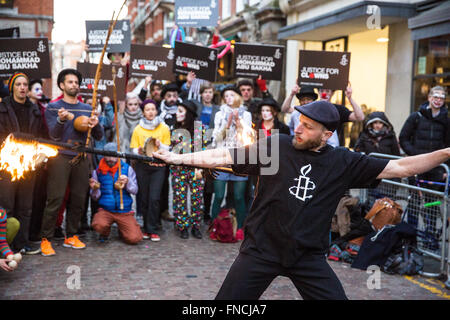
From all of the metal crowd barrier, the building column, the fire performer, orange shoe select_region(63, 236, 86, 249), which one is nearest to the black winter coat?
the fire performer

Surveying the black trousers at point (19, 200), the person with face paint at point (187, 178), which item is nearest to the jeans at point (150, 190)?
the person with face paint at point (187, 178)

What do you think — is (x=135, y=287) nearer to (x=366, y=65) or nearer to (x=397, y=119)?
(x=397, y=119)

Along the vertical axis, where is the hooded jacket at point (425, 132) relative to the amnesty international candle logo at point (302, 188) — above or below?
above

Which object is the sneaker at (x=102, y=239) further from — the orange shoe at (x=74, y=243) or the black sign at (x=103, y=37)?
the black sign at (x=103, y=37)

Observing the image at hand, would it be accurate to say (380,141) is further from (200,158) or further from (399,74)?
(200,158)

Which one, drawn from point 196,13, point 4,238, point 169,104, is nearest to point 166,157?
point 4,238

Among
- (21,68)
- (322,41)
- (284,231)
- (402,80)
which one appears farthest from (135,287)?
(322,41)

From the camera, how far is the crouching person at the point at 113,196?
280 inches

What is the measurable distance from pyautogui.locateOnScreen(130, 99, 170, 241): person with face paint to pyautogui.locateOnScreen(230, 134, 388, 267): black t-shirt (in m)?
4.05

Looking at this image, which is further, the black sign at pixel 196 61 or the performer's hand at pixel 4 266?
the black sign at pixel 196 61

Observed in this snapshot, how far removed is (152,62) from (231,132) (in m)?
2.81

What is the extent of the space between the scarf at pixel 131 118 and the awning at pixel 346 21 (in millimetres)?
5034

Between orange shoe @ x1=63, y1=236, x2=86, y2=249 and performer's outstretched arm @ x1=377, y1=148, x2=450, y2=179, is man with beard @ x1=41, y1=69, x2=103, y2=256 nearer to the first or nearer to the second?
orange shoe @ x1=63, y1=236, x2=86, y2=249

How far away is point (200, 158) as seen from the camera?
350cm
